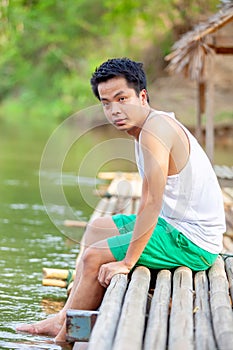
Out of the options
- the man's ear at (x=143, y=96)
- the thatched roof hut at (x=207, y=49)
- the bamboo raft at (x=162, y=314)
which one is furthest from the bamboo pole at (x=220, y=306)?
the thatched roof hut at (x=207, y=49)

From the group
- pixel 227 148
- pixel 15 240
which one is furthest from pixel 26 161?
pixel 15 240

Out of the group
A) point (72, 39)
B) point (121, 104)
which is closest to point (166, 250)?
point (121, 104)

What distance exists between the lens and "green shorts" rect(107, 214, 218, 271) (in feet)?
13.3

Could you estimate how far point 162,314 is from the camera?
3.38 m

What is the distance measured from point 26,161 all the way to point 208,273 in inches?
418

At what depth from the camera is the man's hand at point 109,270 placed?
155 inches

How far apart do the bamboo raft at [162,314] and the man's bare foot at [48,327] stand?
0.38 metres

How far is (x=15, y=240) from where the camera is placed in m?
7.48

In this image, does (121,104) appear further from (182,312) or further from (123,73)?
(182,312)

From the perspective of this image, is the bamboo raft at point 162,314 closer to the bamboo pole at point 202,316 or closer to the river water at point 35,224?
the bamboo pole at point 202,316

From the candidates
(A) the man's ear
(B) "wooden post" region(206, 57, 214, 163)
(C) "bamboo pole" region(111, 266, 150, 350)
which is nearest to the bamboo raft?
(C) "bamboo pole" region(111, 266, 150, 350)

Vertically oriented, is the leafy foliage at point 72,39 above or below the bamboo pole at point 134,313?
below

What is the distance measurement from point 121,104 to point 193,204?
24.4 inches

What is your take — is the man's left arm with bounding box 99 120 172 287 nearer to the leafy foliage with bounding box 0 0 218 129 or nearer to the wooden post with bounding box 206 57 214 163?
the wooden post with bounding box 206 57 214 163
